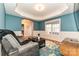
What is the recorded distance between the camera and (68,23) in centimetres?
160

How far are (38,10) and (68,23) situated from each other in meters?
0.36

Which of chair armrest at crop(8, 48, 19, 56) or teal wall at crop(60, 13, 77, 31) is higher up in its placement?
teal wall at crop(60, 13, 77, 31)

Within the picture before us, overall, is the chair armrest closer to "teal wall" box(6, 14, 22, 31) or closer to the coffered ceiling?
"teal wall" box(6, 14, 22, 31)

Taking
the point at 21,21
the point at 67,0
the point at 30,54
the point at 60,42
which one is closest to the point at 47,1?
the point at 67,0

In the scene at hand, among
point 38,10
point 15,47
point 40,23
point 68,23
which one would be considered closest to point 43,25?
point 40,23

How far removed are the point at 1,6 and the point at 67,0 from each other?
0.72 meters

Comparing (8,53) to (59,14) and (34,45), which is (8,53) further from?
(59,14)

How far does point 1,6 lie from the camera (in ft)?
A: 5.21

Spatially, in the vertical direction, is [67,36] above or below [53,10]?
below

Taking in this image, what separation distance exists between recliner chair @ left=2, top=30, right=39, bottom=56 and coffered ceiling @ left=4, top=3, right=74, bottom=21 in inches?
10.2

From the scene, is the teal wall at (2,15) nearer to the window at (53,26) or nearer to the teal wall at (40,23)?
the teal wall at (40,23)

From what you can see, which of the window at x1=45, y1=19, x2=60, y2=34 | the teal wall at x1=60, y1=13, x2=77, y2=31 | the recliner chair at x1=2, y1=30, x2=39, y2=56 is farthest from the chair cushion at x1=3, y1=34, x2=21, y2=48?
the teal wall at x1=60, y1=13, x2=77, y2=31

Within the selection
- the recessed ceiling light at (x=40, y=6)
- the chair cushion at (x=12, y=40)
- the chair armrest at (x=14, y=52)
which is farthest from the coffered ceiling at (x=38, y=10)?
the chair armrest at (x=14, y=52)

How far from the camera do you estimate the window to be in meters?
1.59
